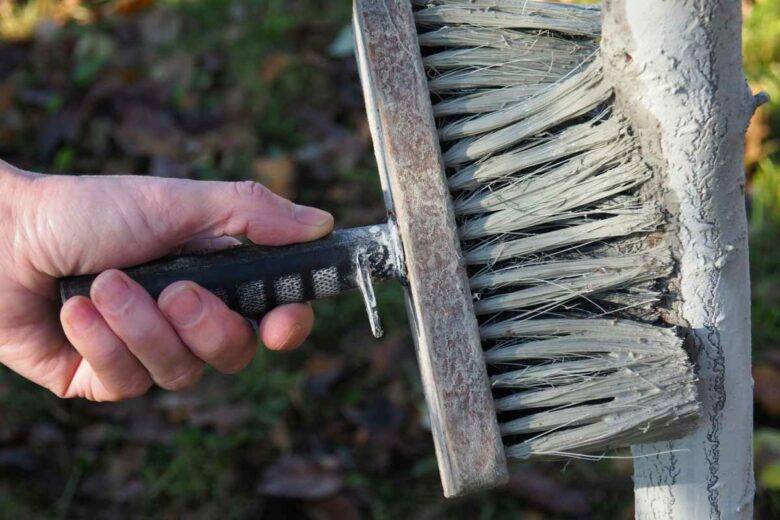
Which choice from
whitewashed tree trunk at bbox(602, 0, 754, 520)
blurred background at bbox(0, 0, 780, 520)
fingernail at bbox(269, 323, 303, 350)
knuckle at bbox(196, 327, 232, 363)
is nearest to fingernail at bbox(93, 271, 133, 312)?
knuckle at bbox(196, 327, 232, 363)

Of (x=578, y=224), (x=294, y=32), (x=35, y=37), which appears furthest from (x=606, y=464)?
(x=35, y=37)

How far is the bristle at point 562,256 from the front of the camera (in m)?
1.08

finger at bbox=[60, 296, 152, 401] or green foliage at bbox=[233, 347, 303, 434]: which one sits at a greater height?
finger at bbox=[60, 296, 152, 401]

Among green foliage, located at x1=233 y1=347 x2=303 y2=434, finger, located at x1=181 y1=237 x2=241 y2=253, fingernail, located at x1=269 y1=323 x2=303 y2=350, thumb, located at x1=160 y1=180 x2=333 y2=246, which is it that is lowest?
green foliage, located at x1=233 y1=347 x2=303 y2=434

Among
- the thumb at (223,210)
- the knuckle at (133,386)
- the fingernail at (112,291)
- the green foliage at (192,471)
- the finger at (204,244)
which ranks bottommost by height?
the green foliage at (192,471)

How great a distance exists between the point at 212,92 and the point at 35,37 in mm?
687

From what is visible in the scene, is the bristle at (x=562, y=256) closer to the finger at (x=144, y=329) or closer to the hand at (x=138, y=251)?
the hand at (x=138, y=251)

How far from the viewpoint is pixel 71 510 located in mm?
1876

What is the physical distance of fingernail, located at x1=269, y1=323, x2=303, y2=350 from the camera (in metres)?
1.30

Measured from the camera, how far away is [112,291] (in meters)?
1.16

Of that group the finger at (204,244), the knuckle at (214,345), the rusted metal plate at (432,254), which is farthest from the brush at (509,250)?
the finger at (204,244)

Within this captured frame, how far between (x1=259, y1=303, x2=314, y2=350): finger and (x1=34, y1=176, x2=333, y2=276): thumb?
10 cm

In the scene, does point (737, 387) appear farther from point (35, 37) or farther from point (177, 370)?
point (35, 37)

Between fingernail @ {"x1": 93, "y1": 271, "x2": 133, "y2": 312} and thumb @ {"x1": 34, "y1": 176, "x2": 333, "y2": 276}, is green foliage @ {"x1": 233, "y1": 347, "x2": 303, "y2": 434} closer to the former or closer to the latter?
thumb @ {"x1": 34, "y1": 176, "x2": 333, "y2": 276}
